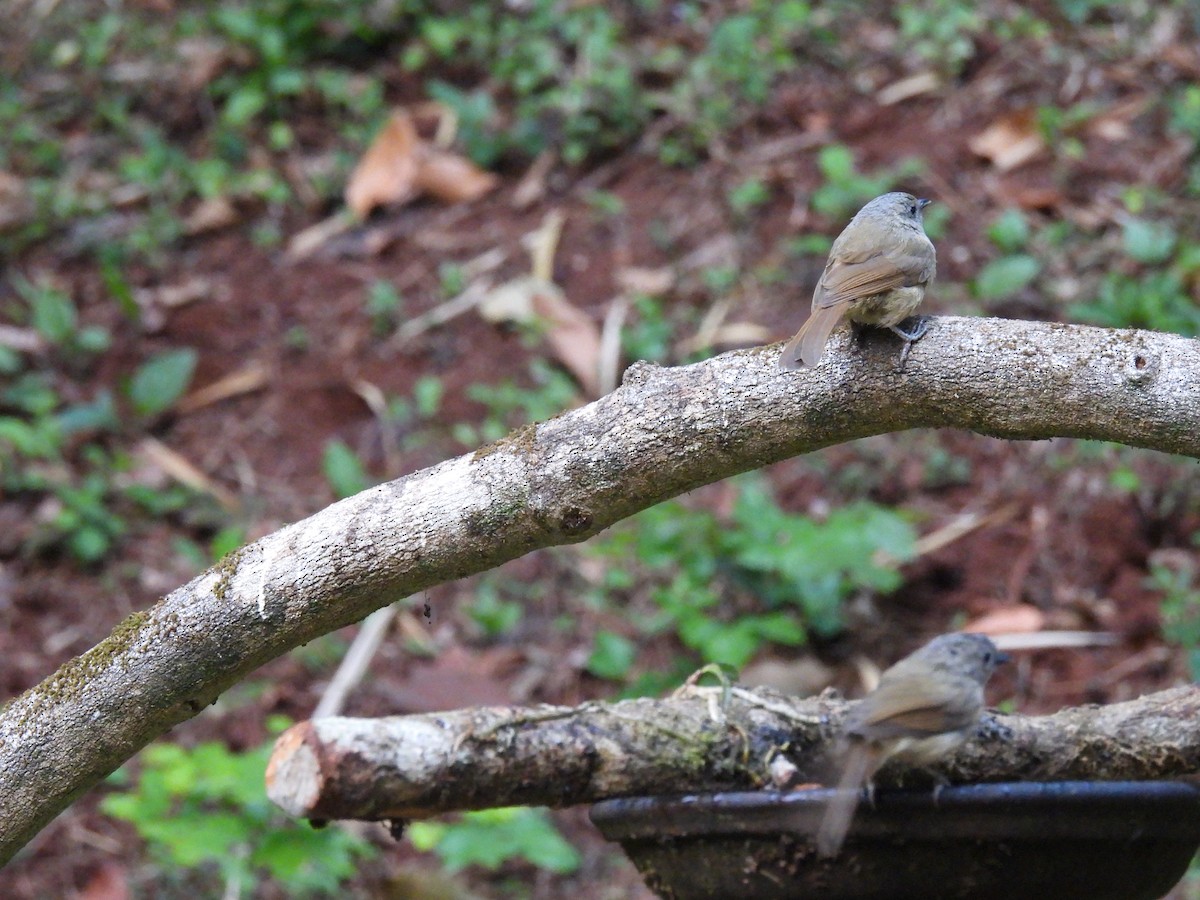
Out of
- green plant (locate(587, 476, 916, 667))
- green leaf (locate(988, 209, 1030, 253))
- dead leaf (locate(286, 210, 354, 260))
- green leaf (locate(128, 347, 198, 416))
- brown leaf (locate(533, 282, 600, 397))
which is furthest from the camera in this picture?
dead leaf (locate(286, 210, 354, 260))

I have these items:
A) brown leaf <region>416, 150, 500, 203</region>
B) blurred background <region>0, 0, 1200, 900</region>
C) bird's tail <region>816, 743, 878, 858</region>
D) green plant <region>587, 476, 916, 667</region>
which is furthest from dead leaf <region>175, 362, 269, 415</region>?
bird's tail <region>816, 743, 878, 858</region>

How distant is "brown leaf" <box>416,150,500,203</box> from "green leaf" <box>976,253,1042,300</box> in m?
2.90

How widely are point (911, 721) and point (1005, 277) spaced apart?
4.04 m

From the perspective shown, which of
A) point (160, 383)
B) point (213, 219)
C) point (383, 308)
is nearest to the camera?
point (160, 383)

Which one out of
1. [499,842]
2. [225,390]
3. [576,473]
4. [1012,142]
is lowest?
[499,842]

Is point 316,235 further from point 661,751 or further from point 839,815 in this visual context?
point 839,815

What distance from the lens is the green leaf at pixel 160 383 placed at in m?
6.87

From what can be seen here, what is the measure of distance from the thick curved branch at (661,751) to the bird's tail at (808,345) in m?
0.70

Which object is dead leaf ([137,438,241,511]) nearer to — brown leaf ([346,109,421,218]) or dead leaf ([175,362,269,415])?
dead leaf ([175,362,269,415])

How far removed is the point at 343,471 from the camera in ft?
19.9

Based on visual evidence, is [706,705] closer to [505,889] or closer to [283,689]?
[505,889]

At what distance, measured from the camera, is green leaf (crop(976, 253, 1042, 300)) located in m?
6.00

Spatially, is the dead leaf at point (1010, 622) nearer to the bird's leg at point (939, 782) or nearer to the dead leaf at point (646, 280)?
the dead leaf at point (646, 280)

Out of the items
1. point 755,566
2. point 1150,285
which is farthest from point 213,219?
point 1150,285
